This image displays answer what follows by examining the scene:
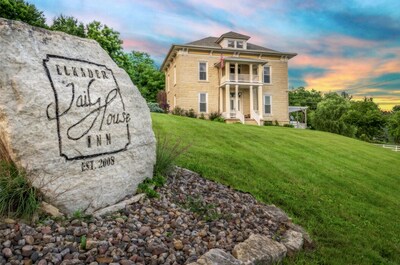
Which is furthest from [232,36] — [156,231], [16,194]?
[16,194]

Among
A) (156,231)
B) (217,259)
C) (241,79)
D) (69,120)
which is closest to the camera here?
(217,259)

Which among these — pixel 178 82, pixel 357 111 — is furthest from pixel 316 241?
pixel 357 111

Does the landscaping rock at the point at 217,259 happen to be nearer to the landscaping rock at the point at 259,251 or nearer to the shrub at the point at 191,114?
the landscaping rock at the point at 259,251

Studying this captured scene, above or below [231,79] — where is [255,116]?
below

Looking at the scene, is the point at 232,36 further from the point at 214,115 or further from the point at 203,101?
the point at 214,115

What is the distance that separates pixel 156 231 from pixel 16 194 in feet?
4.76

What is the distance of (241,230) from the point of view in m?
4.10

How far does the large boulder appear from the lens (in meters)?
3.29

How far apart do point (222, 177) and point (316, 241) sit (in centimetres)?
222

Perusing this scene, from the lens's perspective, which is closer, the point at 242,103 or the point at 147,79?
the point at 242,103

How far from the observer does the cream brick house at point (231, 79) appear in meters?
27.8

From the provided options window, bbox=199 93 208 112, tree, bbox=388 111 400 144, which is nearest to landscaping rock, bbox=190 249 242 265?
window, bbox=199 93 208 112

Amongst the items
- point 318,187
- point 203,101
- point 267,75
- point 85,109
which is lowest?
point 318,187

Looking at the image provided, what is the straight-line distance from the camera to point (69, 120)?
3641 mm
